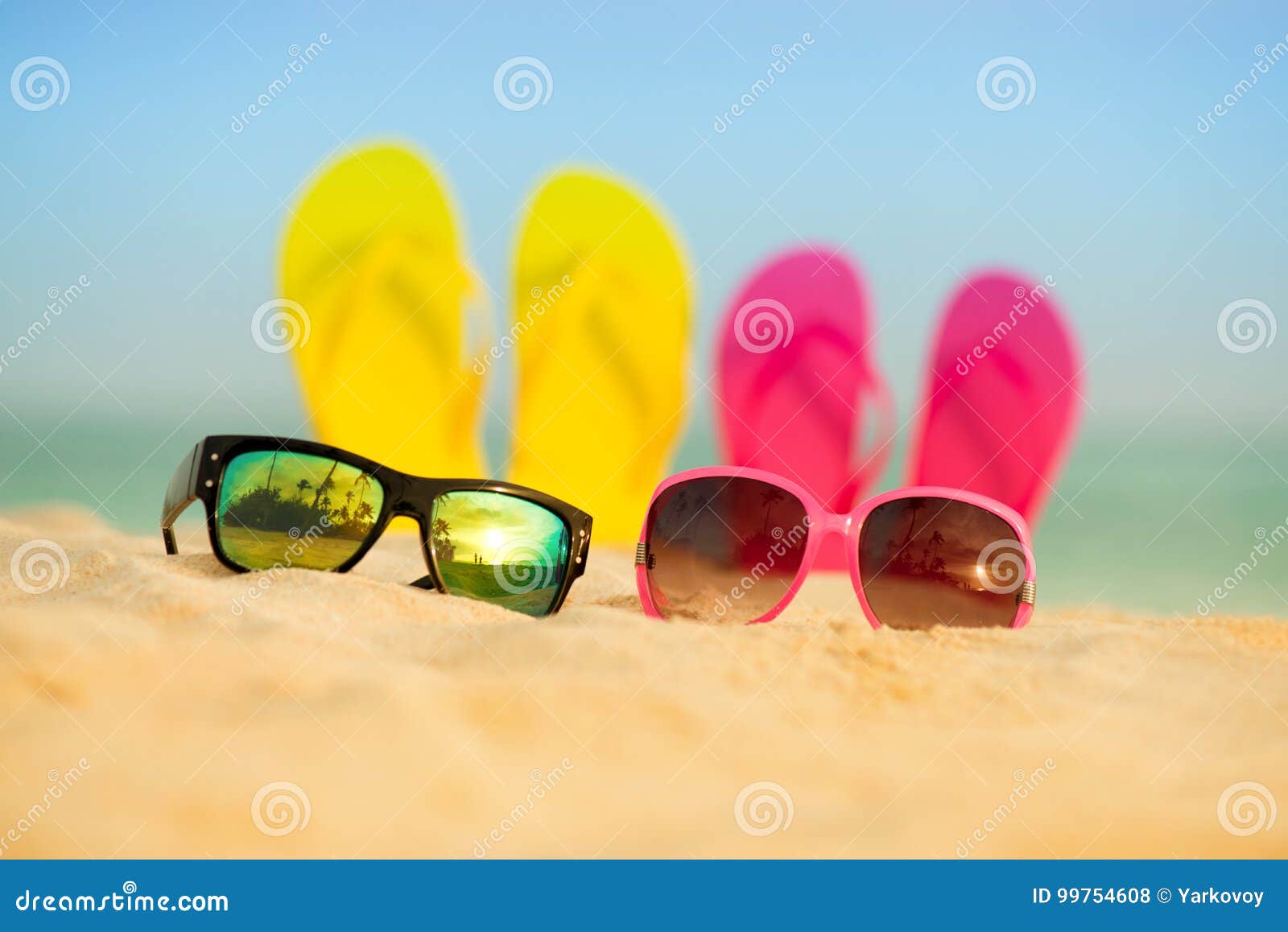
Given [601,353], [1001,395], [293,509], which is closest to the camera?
[293,509]

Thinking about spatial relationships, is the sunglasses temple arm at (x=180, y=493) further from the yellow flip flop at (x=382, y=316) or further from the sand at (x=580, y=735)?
the yellow flip flop at (x=382, y=316)

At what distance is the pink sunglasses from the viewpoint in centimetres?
162

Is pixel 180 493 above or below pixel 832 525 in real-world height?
below

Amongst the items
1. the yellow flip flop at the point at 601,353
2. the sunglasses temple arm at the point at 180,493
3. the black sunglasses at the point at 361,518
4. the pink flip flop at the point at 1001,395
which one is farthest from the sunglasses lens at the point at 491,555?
the pink flip flop at the point at 1001,395

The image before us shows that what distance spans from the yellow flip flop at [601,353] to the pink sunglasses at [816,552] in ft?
3.00

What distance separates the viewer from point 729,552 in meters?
1.67

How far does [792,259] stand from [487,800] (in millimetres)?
1820

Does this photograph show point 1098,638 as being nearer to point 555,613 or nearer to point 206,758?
point 555,613

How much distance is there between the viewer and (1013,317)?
8.31ft

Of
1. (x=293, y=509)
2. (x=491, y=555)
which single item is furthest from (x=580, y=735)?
(x=293, y=509)

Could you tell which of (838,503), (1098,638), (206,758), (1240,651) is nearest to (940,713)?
(1098,638)

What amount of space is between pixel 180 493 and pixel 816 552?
36.9 inches

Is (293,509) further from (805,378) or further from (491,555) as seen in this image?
(805,378)

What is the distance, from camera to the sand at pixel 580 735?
95cm
